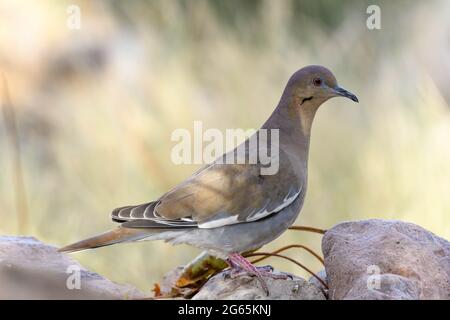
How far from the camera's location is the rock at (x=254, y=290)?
2855mm

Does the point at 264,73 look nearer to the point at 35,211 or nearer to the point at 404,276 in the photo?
the point at 35,211

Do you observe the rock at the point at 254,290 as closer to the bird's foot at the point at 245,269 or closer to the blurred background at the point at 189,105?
the bird's foot at the point at 245,269

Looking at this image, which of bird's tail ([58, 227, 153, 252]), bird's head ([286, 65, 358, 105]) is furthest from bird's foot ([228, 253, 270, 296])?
bird's head ([286, 65, 358, 105])

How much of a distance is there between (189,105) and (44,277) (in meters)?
2.91

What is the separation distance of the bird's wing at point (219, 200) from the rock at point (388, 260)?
260 mm

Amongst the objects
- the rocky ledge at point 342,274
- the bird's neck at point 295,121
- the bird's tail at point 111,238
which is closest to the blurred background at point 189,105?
the bird's neck at point 295,121

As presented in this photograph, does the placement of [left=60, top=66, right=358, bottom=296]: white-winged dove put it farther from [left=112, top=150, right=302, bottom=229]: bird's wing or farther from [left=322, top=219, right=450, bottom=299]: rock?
[left=322, top=219, right=450, bottom=299]: rock

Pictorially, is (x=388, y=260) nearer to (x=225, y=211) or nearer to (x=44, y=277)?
(x=225, y=211)

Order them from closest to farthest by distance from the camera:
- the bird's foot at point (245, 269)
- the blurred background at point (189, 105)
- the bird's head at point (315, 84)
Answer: the bird's foot at point (245, 269), the bird's head at point (315, 84), the blurred background at point (189, 105)

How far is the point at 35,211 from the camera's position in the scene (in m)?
5.44

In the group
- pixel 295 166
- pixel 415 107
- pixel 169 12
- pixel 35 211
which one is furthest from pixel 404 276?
pixel 169 12

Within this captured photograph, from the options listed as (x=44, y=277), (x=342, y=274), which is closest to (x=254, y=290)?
(x=342, y=274)

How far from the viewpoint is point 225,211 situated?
3.07m
